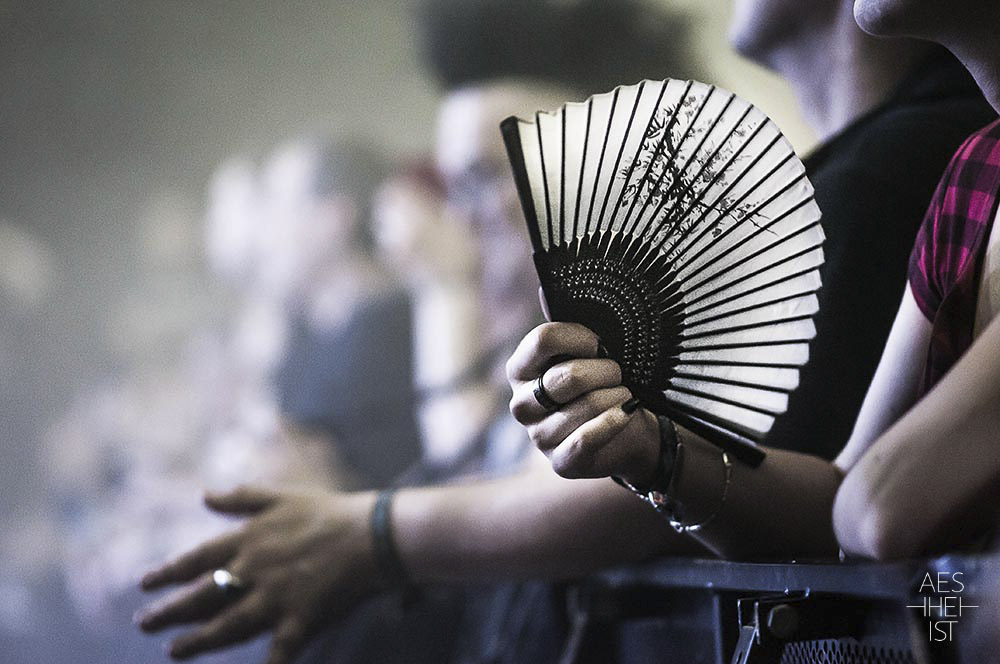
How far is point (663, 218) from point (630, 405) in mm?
109

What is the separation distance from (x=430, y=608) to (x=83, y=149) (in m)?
1.21

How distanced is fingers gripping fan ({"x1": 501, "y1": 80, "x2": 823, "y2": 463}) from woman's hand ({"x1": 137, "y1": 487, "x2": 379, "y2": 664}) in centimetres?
46

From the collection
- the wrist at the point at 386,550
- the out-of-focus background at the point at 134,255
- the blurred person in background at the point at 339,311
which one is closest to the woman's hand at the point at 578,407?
the wrist at the point at 386,550

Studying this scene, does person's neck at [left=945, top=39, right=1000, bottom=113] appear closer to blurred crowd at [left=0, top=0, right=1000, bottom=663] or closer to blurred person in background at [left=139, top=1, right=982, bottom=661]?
blurred person in background at [left=139, top=1, right=982, bottom=661]

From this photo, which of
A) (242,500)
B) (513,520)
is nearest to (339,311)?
(242,500)

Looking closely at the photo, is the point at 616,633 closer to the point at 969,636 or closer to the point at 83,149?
the point at 969,636

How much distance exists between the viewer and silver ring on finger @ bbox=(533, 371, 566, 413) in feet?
1.78

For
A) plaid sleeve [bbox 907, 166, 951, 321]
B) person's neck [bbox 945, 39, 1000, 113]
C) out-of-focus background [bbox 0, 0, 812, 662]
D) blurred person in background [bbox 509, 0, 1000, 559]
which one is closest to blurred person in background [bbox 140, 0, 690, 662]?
out-of-focus background [bbox 0, 0, 812, 662]

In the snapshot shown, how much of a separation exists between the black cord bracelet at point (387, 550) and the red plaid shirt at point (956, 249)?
51 cm

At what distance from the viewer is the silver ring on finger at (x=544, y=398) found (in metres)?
0.54

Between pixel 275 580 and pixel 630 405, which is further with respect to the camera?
pixel 275 580

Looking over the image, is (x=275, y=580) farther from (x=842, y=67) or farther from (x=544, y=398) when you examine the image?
(x=842, y=67)

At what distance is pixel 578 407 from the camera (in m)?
0.54

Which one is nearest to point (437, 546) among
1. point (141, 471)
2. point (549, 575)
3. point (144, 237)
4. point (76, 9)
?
point (549, 575)
